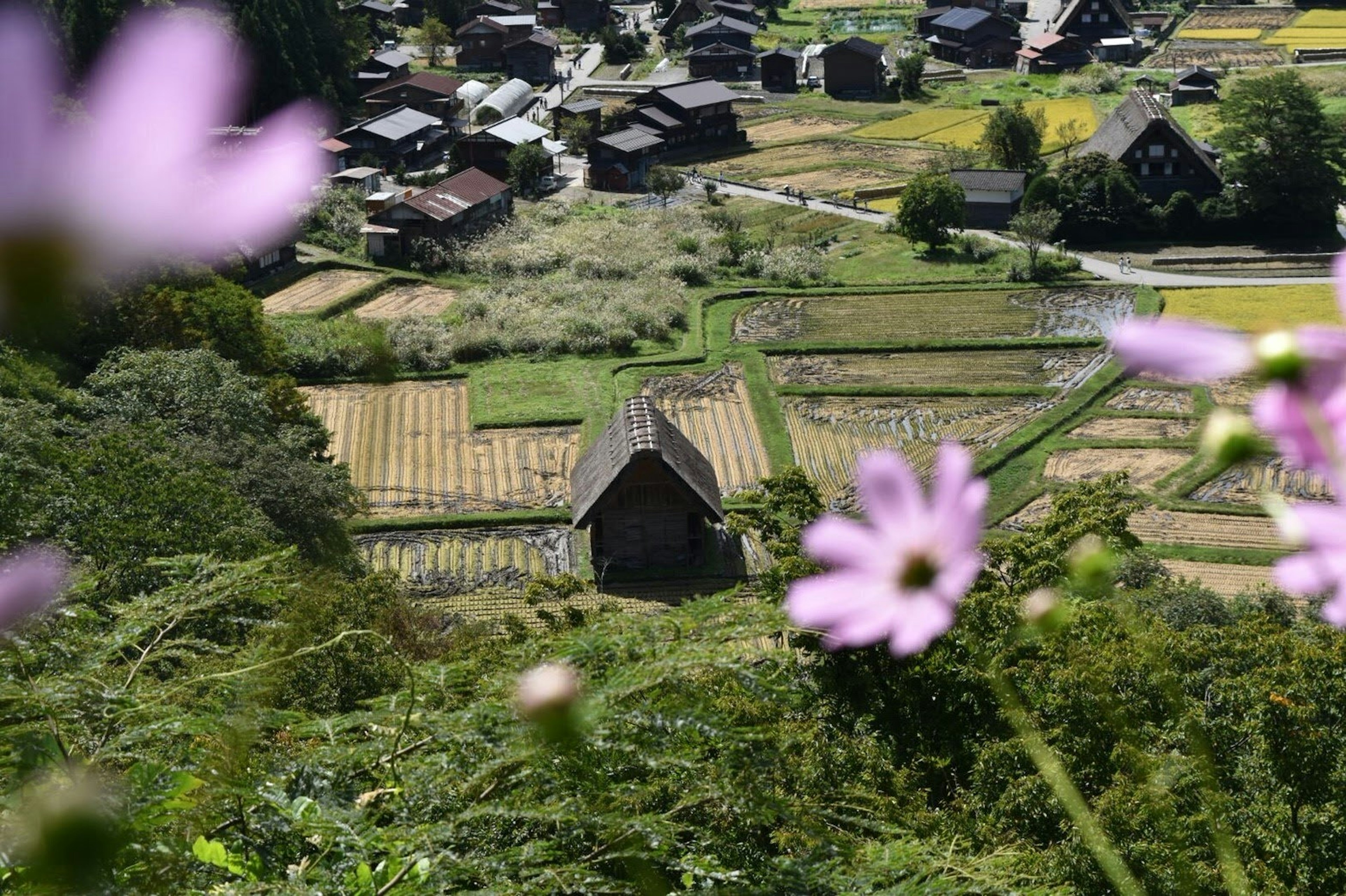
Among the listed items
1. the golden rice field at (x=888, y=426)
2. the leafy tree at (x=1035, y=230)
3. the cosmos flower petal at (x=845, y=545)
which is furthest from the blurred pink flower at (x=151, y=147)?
the leafy tree at (x=1035, y=230)

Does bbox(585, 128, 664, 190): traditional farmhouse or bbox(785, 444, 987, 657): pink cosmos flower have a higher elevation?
bbox(785, 444, 987, 657): pink cosmos flower

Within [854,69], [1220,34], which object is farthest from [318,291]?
[1220,34]

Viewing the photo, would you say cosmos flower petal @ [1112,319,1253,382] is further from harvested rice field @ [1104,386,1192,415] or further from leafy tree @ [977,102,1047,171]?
leafy tree @ [977,102,1047,171]

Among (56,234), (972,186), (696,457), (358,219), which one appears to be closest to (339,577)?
(696,457)

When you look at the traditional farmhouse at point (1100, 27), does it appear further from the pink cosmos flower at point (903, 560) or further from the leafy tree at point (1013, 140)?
the pink cosmos flower at point (903, 560)

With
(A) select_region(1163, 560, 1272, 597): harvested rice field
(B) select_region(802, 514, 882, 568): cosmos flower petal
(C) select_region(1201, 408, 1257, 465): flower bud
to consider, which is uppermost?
(C) select_region(1201, 408, 1257, 465): flower bud

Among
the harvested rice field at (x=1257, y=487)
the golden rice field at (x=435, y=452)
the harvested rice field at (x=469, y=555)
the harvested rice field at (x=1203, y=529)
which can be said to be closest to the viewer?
the harvested rice field at (x=469, y=555)

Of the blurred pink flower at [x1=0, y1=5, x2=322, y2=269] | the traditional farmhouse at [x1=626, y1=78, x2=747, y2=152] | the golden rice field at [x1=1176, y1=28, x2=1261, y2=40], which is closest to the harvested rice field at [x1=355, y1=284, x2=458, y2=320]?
the traditional farmhouse at [x1=626, y1=78, x2=747, y2=152]

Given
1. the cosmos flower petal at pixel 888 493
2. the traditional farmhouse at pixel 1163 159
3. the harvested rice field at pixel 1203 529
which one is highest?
the cosmos flower petal at pixel 888 493
